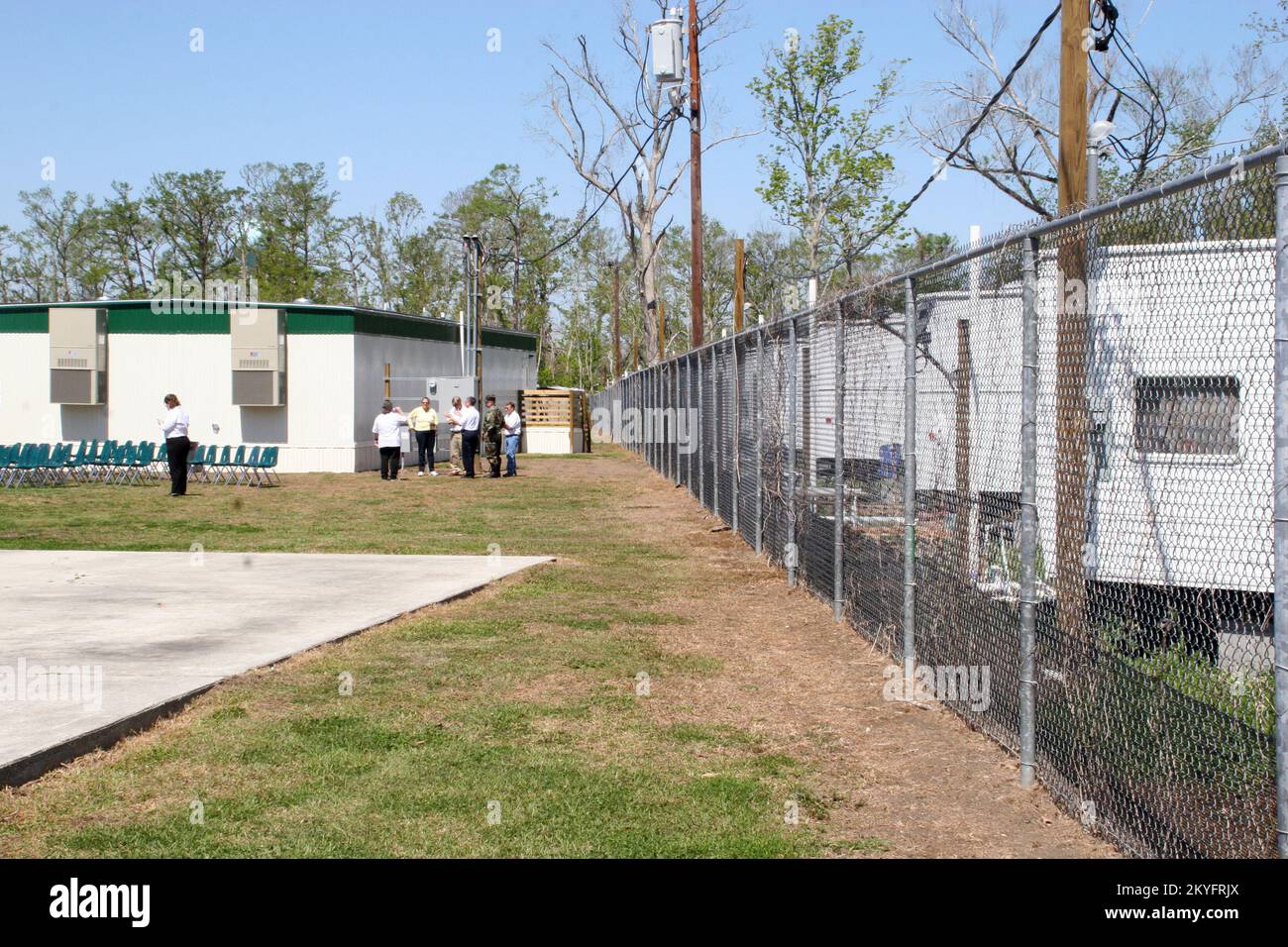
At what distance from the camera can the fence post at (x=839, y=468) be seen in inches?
344

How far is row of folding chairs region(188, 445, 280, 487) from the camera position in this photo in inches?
1018

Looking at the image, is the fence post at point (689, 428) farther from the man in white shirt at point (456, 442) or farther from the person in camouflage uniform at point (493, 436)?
the man in white shirt at point (456, 442)

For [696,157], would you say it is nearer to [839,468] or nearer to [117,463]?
[117,463]

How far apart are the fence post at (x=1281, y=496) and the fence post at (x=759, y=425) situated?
8.83 m

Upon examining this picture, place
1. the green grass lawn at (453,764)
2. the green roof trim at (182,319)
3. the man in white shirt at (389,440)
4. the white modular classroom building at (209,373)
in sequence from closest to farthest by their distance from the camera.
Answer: the green grass lawn at (453,764), the man in white shirt at (389,440), the white modular classroom building at (209,373), the green roof trim at (182,319)

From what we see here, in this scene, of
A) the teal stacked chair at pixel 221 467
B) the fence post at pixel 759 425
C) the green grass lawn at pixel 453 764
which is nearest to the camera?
the green grass lawn at pixel 453 764

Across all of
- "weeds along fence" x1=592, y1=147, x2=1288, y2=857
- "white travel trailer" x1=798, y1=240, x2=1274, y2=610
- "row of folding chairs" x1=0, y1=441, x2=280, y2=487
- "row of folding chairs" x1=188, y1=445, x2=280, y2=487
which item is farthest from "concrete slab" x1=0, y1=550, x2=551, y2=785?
"row of folding chairs" x1=0, y1=441, x2=280, y2=487

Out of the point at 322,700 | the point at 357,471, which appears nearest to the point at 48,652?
the point at 322,700

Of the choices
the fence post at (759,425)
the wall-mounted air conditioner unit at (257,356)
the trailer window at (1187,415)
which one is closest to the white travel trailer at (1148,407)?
the trailer window at (1187,415)

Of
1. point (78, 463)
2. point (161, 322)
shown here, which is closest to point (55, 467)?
point (78, 463)

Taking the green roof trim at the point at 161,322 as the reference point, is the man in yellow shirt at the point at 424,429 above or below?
below

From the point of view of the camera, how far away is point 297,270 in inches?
2534

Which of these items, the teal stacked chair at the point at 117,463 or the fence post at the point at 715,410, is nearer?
the fence post at the point at 715,410
